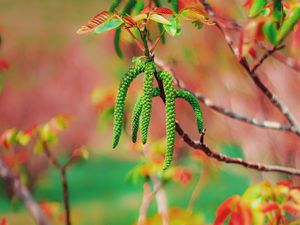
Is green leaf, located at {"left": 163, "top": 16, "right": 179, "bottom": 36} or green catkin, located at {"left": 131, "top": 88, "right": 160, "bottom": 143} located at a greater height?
green leaf, located at {"left": 163, "top": 16, "right": 179, "bottom": 36}

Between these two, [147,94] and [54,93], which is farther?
[54,93]

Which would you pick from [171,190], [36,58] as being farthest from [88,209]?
[36,58]

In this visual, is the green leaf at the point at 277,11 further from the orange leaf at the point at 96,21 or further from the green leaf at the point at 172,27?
the orange leaf at the point at 96,21

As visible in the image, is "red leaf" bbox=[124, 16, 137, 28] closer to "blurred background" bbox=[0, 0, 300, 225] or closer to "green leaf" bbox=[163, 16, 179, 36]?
"green leaf" bbox=[163, 16, 179, 36]

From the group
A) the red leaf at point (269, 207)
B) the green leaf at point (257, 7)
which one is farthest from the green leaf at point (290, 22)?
the red leaf at point (269, 207)

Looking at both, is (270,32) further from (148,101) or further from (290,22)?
(148,101)

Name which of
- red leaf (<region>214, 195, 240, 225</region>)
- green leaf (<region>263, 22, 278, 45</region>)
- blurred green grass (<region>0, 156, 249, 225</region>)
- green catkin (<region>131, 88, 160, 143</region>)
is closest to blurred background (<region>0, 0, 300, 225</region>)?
blurred green grass (<region>0, 156, 249, 225</region>)

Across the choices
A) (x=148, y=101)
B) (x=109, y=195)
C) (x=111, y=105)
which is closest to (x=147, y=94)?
(x=148, y=101)
